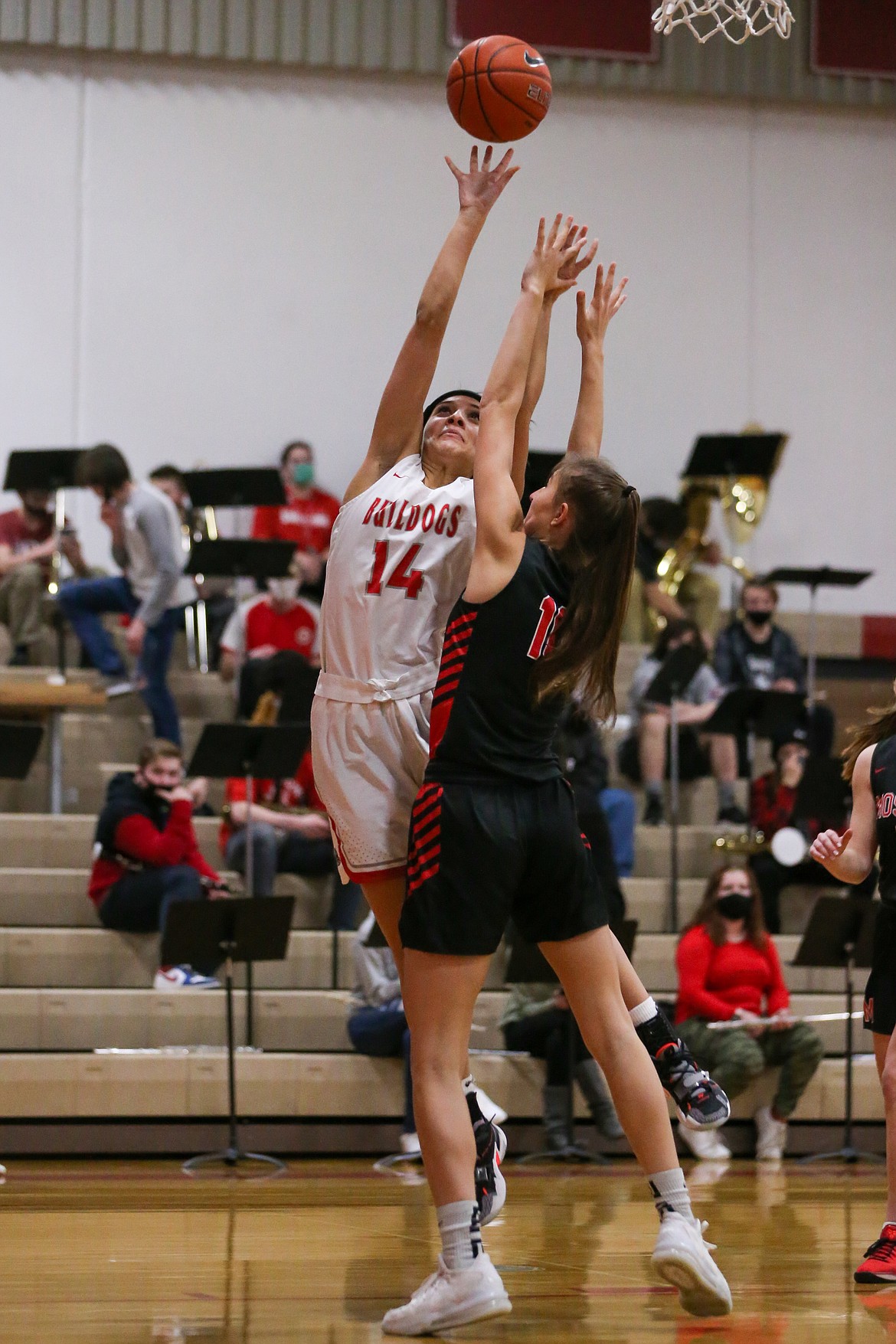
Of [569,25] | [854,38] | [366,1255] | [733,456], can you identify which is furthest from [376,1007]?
[854,38]

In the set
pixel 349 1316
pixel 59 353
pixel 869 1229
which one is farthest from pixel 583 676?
pixel 59 353

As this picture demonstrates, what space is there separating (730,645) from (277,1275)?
7.62 meters

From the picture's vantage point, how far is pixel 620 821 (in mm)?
9680

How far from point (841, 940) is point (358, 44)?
28.5 feet

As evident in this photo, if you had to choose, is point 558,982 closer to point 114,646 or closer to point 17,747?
point 17,747

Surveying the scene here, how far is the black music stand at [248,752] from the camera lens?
8.30m

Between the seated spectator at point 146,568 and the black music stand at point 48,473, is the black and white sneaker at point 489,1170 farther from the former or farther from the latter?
the black music stand at point 48,473

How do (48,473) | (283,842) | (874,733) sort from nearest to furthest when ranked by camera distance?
(874,733) → (283,842) → (48,473)

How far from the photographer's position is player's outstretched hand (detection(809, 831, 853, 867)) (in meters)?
4.73

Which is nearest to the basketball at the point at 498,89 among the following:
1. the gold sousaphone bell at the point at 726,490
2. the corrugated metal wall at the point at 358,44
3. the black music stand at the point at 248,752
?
the black music stand at the point at 248,752

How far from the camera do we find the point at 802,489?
567 inches

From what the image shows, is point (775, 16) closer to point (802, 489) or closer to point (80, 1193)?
point (80, 1193)

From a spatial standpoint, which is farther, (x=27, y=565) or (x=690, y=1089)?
(x=27, y=565)

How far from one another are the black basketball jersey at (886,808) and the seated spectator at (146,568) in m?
5.92
